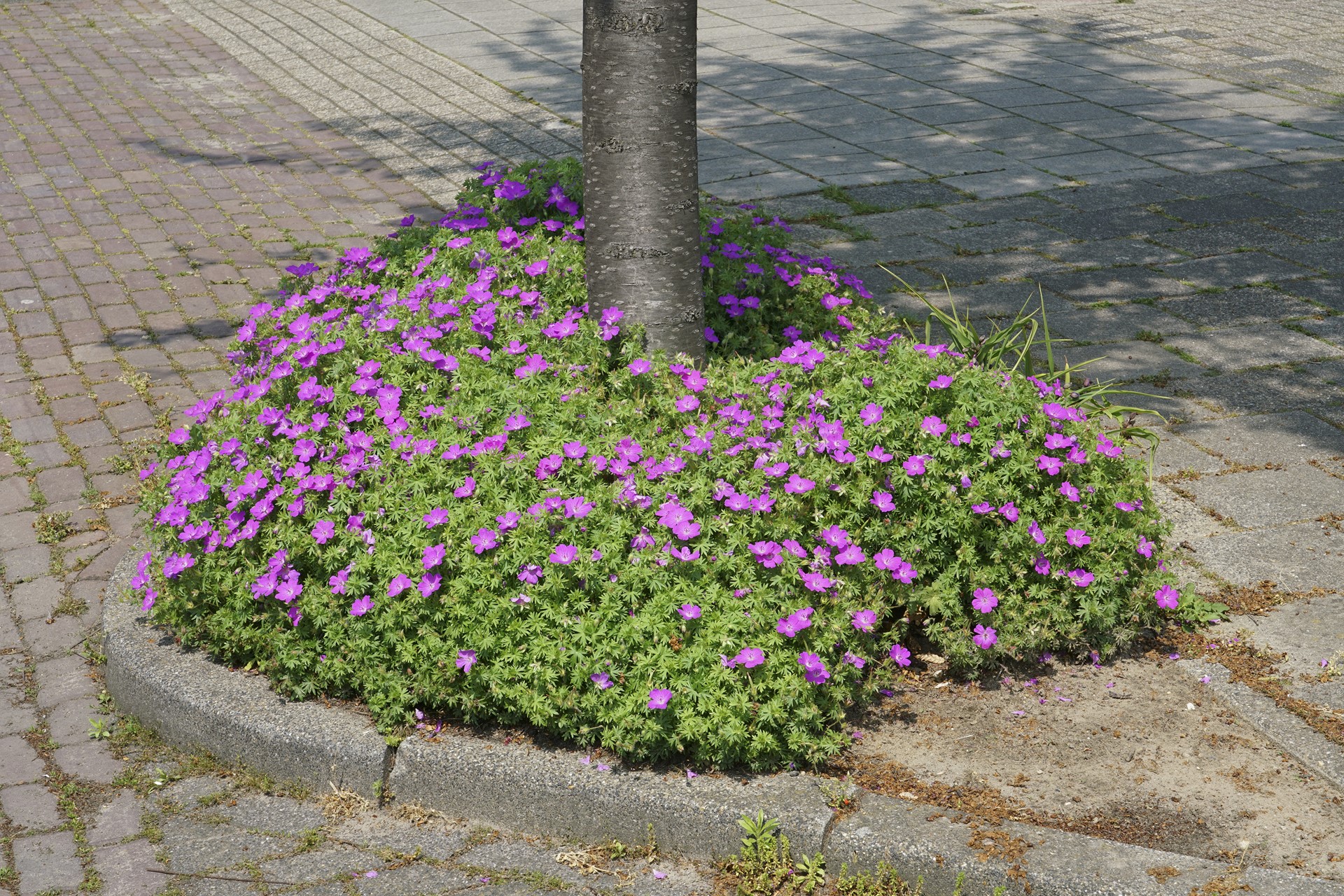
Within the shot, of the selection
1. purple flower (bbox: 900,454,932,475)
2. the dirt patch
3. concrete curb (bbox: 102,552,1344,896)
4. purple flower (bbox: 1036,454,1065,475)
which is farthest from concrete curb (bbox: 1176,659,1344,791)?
purple flower (bbox: 900,454,932,475)

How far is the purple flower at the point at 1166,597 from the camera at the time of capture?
3385 millimetres

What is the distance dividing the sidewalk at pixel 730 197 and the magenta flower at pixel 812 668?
1234mm

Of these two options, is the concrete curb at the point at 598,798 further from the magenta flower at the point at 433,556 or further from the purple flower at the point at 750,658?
the magenta flower at the point at 433,556

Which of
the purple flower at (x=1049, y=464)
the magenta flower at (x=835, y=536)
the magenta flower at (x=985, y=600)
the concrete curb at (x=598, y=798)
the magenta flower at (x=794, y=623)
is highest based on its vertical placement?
the purple flower at (x=1049, y=464)

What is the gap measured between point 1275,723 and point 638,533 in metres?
1.55

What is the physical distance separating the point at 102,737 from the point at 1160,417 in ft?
11.6

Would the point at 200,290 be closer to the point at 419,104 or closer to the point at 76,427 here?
the point at 76,427

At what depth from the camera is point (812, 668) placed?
2979 millimetres

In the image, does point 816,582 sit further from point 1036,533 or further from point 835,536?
point 1036,533

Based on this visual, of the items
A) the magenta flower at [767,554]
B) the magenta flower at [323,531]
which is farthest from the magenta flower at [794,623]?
the magenta flower at [323,531]

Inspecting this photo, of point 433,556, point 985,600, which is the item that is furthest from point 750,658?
point 433,556

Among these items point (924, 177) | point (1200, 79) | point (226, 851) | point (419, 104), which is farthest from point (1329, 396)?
point (419, 104)

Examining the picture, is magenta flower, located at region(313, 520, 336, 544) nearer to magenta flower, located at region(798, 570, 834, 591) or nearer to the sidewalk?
the sidewalk

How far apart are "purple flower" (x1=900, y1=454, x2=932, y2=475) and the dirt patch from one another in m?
0.51
